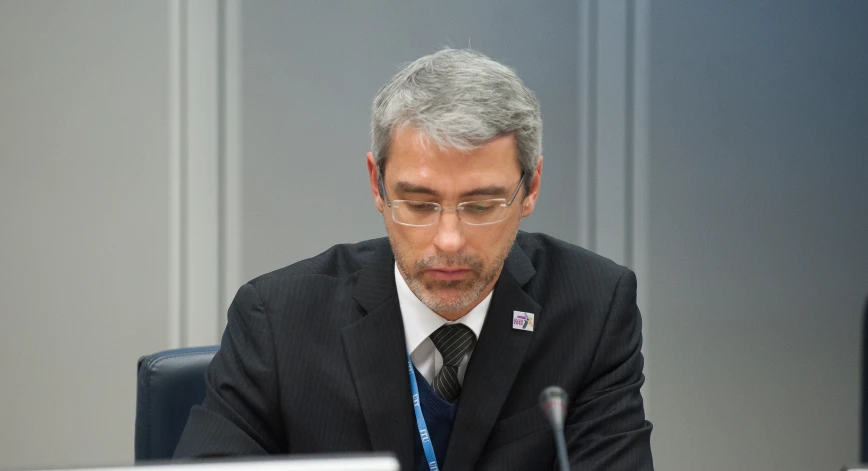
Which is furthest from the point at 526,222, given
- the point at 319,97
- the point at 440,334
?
the point at 440,334

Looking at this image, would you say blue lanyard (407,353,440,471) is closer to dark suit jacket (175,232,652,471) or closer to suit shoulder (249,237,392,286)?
dark suit jacket (175,232,652,471)

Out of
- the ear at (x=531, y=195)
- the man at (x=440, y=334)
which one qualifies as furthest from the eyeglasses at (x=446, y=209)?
the ear at (x=531, y=195)

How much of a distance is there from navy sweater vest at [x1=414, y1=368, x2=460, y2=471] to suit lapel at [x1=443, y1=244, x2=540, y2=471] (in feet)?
0.10

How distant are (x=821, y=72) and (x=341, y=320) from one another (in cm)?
254

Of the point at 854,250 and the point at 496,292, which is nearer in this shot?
the point at 496,292

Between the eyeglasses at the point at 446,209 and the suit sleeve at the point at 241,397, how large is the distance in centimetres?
35

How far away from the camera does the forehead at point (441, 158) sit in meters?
1.66

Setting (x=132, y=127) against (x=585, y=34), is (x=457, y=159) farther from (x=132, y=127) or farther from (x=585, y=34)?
(x=585, y=34)

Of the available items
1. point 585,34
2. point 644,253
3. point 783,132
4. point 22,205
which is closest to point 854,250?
point 783,132

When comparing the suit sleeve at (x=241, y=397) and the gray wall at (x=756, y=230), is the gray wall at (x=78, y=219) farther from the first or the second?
the gray wall at (x=756, y=230)

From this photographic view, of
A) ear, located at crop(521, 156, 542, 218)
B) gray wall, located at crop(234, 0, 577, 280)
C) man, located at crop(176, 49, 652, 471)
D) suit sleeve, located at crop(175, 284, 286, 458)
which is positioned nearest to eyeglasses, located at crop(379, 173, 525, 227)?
man, located at crop(176, 49, 652, 471)

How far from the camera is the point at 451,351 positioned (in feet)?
5.88

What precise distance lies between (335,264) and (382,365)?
284mm

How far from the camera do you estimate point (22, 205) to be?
118 inches
